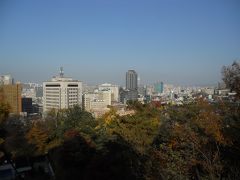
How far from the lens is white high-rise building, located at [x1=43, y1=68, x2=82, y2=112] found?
171 feet

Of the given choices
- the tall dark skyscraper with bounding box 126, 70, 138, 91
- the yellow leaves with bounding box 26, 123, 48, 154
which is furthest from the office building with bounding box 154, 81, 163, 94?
the yellow leaves with bounding box 26, 123, 48, 154

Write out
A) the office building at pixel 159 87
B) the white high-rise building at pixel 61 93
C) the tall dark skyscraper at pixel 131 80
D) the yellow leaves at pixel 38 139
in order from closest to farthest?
the yellow leaves at pixel 38 139 < the white high-rise building at pixel 61 93 < the tall dark skyscraper at pixel 131 80 < the office building at pixel 159 87

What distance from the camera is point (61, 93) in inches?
2062

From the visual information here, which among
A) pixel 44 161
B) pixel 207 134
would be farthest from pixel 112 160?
pixel 44 161

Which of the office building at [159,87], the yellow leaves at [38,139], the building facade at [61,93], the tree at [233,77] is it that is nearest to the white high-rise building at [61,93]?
the building facade at [61,93]

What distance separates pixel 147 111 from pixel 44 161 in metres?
4.86

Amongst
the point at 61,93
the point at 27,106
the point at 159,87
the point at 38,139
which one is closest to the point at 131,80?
the point at 159,87

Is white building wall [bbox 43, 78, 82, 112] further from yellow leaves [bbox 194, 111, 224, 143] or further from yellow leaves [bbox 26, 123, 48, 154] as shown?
yellow leaves [bbox 194, 111, 224, 143]

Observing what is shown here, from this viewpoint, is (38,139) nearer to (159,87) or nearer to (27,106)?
(27,106)

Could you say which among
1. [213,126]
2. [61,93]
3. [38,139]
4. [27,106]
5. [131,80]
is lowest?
[38,139]

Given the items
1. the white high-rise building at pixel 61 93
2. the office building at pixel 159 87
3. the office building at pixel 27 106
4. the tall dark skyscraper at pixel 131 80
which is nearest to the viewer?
the white high-rise building at pixel 61 93

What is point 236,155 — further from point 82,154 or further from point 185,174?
point 82,154

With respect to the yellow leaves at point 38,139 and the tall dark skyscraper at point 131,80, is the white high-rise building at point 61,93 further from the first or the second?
the tall dark skyscraper at point 131,80

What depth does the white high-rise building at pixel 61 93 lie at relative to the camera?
5216cm
